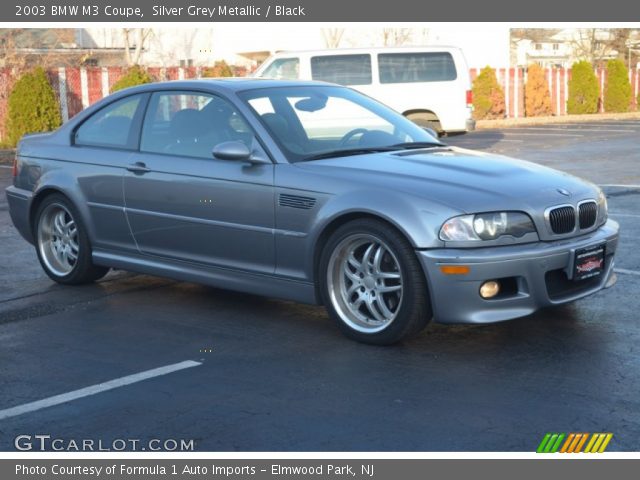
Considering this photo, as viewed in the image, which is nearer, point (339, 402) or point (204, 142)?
point (339, 402)

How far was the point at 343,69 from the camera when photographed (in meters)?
19.1

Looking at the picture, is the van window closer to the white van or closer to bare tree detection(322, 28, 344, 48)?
the white van

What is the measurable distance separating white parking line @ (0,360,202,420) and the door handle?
5.97 feet

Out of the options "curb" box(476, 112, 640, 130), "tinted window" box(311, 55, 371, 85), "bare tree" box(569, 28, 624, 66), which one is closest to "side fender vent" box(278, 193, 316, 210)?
"tinted window" box(311, 55, 371, 85)

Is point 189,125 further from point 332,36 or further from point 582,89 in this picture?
point 332,36

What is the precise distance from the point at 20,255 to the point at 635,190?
24.9ft

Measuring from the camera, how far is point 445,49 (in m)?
19.8

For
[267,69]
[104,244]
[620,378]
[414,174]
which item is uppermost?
[267,69]

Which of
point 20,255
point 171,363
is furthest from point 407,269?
point 20,255

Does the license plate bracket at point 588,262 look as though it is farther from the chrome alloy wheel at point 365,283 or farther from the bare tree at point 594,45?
the bare tree at point 594,45

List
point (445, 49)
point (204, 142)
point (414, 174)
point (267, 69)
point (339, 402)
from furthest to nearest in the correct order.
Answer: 1. point (445, 49)
2. point (267, 69)
3. point (204, 142)
4. point (414, 174)
5. point (339, 402)

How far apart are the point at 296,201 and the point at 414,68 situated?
14.1 m

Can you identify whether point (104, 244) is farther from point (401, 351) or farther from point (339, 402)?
point (339, 402)

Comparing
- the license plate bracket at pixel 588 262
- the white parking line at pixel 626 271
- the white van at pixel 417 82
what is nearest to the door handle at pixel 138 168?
the license plate bracket at pixel 588 262
